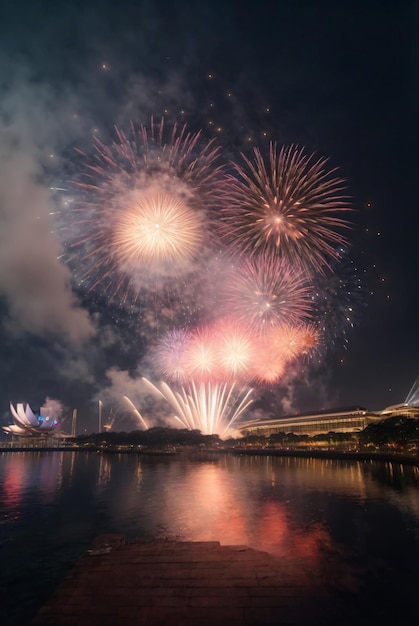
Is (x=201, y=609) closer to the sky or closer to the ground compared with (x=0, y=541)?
closer to the sky

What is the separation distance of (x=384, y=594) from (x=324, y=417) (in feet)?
491

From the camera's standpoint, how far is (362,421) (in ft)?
459

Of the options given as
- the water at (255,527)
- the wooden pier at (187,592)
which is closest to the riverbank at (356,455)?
the water at (255,527)

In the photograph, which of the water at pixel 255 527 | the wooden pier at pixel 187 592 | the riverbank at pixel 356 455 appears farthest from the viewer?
the riverbank at pixel 356 455

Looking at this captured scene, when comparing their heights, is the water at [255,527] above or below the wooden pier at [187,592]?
below

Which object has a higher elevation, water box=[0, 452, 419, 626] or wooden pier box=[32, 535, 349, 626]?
wooden pier box=[32, 535, 349, 626]

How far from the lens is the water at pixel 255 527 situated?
15.9 m

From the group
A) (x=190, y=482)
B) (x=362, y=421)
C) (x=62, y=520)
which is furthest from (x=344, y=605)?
(x=362, y=421)

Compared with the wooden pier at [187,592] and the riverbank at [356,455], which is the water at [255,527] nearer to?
the wooden pier at [187,592]

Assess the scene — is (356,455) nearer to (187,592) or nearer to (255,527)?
(255,527)

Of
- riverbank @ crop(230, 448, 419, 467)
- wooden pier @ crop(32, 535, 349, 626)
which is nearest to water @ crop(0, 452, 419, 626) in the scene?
wooden pier @ crop(32, 535, 349, 626)

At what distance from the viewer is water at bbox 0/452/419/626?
15.9 m

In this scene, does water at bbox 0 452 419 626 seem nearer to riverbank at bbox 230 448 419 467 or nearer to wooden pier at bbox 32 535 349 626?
wooden pier at bbox 32 535 349 626

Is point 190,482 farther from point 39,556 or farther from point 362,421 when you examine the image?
point 362,421
